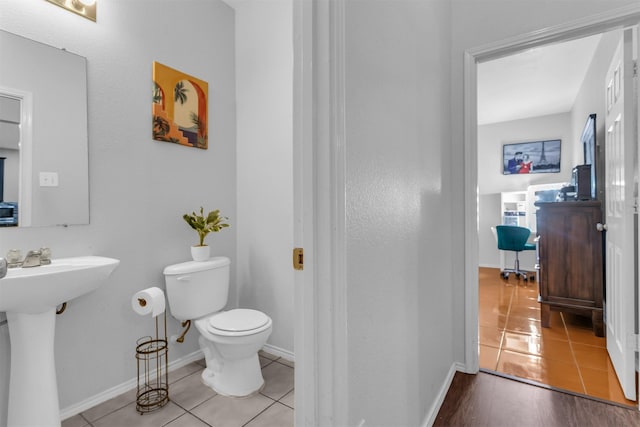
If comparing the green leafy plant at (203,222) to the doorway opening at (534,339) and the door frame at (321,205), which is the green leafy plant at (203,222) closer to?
the door frame at (321,205)

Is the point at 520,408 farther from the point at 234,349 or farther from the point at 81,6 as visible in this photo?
the point at 81,6

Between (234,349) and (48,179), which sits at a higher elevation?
(48,179)

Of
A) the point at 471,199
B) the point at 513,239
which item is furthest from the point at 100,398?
the point at 513,239

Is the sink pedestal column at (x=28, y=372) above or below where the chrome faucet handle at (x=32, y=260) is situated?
below

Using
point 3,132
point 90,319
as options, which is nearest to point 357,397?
point 90,319

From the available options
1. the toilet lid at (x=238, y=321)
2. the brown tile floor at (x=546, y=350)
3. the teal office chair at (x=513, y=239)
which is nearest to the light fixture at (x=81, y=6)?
the toilet lid at (x=238, y=321)

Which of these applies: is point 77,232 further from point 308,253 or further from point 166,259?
point 308,253

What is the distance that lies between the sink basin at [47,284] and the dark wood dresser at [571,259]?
10.5 feet

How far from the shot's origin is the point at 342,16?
0.84 metres

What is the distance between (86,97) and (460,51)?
86.3 inches

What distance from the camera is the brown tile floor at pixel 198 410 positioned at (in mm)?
1617

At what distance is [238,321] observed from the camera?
189 centimetres

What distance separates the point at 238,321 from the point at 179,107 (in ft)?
4.65

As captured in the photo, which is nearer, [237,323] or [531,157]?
[237,323]
